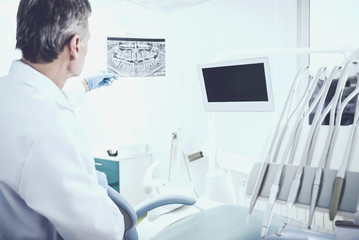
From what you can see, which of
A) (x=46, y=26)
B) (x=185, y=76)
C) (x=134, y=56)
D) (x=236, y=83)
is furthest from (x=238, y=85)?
(x=185, y=76)

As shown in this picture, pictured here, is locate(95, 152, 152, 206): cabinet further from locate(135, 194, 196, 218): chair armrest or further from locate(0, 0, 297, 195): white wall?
locate(135, 194, 196, 218): chair armrest

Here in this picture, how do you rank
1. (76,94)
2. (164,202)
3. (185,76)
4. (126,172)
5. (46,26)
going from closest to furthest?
(46,26) → (164,202) → (76,94) → (185,76) → (126,172)

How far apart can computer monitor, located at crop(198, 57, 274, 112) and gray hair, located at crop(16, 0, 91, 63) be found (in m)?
0.65

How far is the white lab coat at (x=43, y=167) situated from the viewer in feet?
2.20

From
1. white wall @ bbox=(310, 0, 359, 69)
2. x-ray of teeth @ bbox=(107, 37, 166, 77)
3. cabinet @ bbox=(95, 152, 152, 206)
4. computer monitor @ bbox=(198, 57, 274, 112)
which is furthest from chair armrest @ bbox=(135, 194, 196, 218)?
cabinet @ bbox=(95, 152, 152, 206)

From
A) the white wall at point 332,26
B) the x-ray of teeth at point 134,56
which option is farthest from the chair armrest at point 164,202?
the white wall at point 332,26

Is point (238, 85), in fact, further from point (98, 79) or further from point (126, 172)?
point (126, 172)

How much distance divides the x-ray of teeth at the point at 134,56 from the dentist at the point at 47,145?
71cm

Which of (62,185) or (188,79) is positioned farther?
(188,79)

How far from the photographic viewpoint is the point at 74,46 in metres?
0.84

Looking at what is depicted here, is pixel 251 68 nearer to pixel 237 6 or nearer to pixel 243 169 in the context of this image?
pixel 243 169

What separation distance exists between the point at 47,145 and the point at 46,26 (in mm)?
311

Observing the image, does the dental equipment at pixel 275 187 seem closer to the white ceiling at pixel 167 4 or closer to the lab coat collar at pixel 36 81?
the lab coat collar at pixel 36 81

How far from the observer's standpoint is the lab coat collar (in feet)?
2.43
